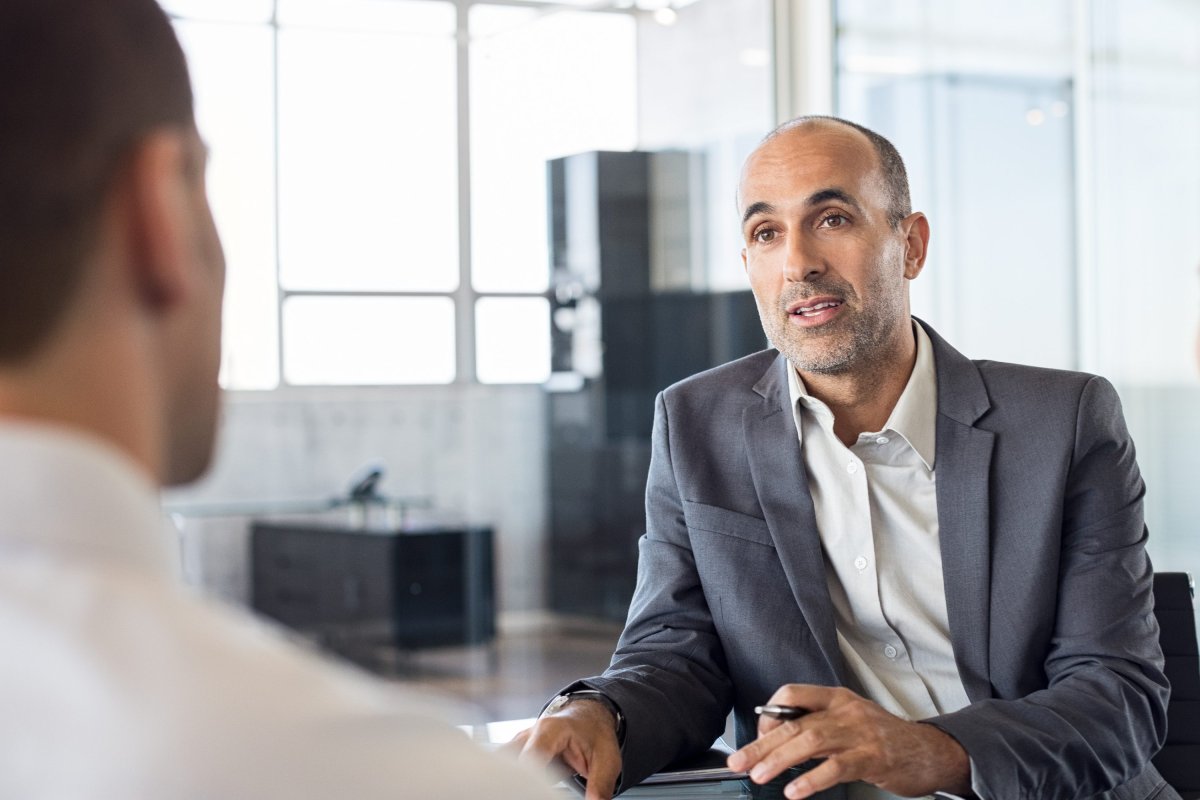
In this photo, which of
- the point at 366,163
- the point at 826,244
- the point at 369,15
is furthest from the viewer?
the point at 366,163

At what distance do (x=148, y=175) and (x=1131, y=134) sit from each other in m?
2.90

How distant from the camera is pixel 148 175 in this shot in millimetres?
562

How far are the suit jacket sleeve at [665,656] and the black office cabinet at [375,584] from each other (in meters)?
2.73

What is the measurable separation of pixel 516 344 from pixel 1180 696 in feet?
9.70

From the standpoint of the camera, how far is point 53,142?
0.55 meters

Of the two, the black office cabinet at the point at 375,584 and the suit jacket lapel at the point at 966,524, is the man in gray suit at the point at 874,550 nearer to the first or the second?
the suit jacket lapel at the point at 966,524

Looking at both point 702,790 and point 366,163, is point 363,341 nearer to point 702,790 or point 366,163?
point 366,163

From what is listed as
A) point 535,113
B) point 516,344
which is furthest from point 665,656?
point 535,113

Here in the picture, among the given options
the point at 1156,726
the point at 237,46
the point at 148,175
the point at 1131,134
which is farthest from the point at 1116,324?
the point at 237,46

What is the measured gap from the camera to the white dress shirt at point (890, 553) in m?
1.90

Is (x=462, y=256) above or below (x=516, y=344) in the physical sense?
above

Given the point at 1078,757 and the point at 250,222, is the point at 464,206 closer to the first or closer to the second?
the point at 250,222

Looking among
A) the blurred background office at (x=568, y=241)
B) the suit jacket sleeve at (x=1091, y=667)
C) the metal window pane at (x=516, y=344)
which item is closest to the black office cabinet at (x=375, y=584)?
the blurred background office at (x=568, y=241)

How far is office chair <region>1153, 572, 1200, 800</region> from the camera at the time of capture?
75.9 inches
